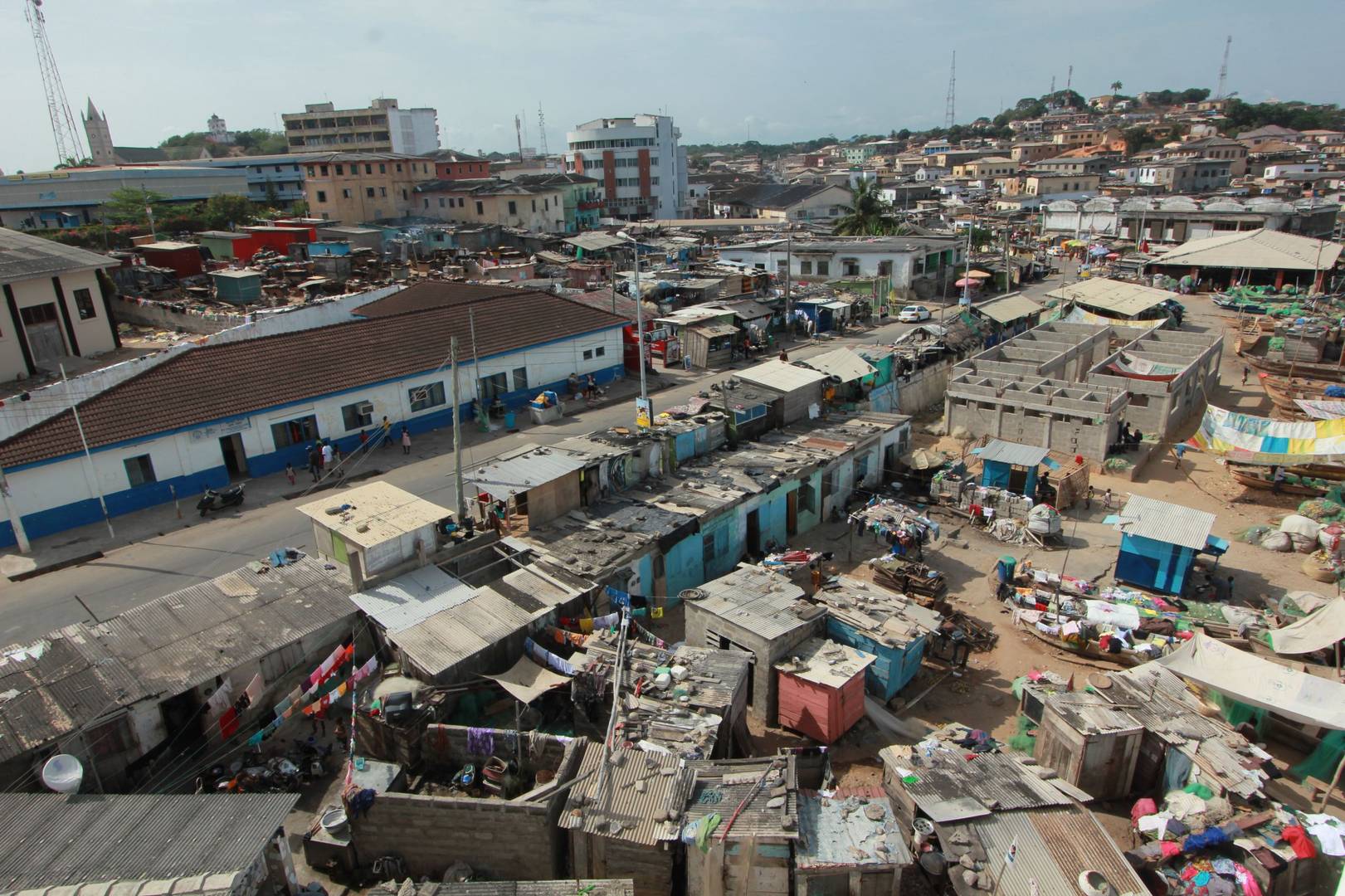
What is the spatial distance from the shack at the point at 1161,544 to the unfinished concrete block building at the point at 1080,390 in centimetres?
828

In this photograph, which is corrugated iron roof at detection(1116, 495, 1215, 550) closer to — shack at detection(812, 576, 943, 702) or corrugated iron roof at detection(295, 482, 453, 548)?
shack at detection(812, 576, 943, 702)

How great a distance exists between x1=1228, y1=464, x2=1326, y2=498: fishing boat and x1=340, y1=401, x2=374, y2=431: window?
Answer: 103 ft

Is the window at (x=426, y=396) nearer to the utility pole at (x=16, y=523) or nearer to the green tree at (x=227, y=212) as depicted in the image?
the utility pole at (x=16, y=523)

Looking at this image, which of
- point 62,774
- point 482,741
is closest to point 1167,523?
point 482,741

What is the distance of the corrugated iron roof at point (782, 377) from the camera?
27.9 meters

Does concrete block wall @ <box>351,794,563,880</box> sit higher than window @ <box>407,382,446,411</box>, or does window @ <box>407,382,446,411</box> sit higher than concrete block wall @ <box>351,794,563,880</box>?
window @ <box>407,382,446,411</box>

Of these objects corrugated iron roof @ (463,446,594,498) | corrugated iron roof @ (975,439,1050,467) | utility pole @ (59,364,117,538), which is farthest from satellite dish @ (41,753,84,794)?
corrugated iron roof @ (975,439,1050,467)

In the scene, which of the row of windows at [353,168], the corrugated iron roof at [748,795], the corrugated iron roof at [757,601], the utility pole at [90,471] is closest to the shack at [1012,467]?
the corrugated iron roof at [757,601]

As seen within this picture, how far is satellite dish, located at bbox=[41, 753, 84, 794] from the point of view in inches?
488

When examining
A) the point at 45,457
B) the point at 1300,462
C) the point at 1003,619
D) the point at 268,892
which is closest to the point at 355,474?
the point at 45,457

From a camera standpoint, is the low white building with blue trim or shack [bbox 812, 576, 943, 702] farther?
the low white building with blue trim

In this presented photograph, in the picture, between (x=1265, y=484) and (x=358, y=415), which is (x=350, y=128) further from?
(x=1265, y=484)

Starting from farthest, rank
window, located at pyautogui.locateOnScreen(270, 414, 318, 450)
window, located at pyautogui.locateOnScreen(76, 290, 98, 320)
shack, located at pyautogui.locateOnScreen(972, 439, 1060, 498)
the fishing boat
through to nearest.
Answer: window, located at pyautogui.locateOnScreen(76, 290, 98, 320), window, located at pyautogui.locateOnScreen(270, 414, 318, 450), the fishing boat, shack, located at pyautogui.locateOnScreen(972, 439, 1060, 498)

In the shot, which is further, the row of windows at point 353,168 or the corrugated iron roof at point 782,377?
the row of windows at point 353,168
